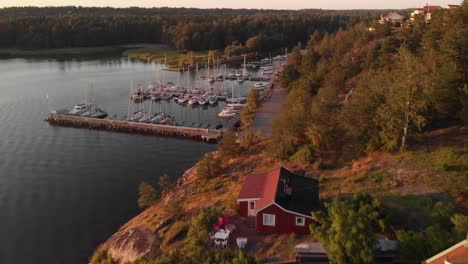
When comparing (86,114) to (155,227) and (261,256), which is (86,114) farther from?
(261,256)

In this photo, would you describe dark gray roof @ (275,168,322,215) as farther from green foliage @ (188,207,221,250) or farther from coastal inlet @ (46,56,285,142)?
coastal inlet @ (46,56,285,142)

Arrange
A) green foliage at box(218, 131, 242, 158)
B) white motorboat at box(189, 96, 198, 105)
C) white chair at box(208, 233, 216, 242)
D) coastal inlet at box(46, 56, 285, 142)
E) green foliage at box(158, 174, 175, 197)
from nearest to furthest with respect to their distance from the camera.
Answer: white chair at box(208, 233, 216, 242), green foliage at box(158, 174, 175, 197), green foliage at box(218, 131, 242, 158), coastal inlet at box(46, 56, 285, 142), white motorboat at box(189, 96, 198, 105)

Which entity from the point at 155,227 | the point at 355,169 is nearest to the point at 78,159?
the point at 155,227

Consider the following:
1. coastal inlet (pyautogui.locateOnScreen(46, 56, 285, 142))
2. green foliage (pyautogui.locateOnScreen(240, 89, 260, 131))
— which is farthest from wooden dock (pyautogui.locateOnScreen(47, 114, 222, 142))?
green foliage (pyautogui.locateOnScreen(240, 89, 260, 131))

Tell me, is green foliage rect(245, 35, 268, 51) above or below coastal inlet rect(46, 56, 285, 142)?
above

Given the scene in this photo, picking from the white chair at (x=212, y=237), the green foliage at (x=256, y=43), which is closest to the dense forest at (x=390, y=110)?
the white chair at (x=212, y=237)

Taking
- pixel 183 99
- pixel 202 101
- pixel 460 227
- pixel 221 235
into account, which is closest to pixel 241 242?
pixel 221 235
